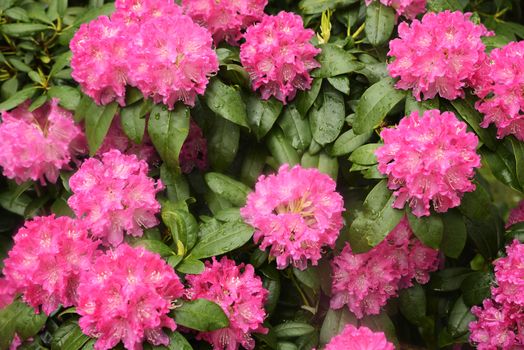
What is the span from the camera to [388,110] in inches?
73.1

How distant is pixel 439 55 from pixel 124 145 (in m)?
0.97

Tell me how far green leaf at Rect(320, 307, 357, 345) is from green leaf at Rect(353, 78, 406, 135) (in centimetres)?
53

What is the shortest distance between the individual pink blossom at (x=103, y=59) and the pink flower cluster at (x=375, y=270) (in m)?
0.78

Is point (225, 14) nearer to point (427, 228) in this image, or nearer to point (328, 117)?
point (328, 117)

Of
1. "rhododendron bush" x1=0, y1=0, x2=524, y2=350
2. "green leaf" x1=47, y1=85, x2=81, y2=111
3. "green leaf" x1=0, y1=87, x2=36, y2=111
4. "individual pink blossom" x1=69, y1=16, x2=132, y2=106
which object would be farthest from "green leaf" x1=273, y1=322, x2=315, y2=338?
"green leaf" x1=0, y1=87, x2=36, y2=111

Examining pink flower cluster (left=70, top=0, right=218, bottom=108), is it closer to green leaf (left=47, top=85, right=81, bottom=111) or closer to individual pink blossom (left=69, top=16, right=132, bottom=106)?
individual pink blossom (left=69, top=16, right=132, bottom=106)

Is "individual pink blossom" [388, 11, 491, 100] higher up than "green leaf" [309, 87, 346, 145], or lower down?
higher up

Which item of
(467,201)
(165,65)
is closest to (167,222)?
(165,65)

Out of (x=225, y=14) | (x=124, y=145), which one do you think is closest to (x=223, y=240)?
(x=124, y=145)

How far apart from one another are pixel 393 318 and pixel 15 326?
1.12 metres

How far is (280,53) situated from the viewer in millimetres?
1945

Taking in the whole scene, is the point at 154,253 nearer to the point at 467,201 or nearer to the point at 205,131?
the point at 205,131

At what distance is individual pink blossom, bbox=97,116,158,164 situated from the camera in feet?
7.00

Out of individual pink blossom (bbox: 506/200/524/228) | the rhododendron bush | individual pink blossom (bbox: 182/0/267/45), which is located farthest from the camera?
individual pink blossom (bbox: 506/200/524/228)
